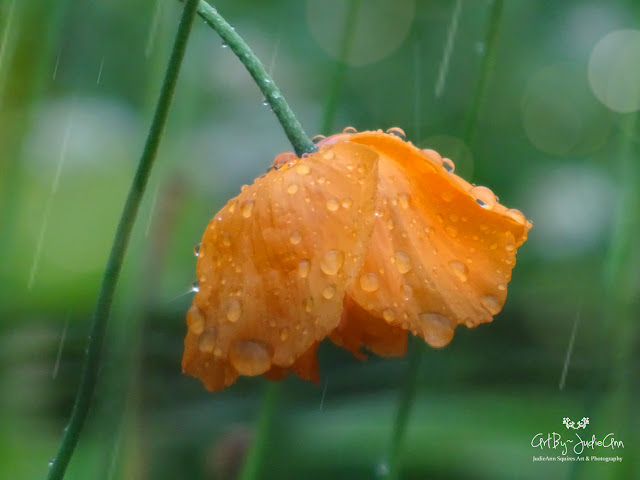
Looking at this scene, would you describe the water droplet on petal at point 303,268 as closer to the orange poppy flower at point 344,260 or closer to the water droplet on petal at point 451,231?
the orange poppy flower at point 344,260

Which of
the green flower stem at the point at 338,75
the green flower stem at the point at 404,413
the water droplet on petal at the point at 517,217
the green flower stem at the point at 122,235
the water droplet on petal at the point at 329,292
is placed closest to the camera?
the green flower stem at the point at 122,235

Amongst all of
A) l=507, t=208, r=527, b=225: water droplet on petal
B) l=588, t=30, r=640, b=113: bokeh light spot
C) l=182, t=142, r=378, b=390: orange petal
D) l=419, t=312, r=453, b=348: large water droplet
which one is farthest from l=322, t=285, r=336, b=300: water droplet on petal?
l=588, t=30, r=640, b=113: bokeh light spot

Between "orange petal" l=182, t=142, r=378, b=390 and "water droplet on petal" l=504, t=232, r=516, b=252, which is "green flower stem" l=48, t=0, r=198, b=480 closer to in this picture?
"orange petal" l=182, t=142, r=378, b=390

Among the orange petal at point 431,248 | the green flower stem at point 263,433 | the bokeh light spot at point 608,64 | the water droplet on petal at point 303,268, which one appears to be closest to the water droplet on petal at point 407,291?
the orange petal at point 431,248

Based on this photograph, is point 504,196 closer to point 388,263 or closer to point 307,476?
point 307,476

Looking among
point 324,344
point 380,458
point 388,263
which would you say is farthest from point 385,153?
point 324,344

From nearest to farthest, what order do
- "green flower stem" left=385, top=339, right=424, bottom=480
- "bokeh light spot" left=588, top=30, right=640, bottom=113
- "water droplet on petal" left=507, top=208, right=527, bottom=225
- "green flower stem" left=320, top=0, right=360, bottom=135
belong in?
"water droplet on petal" left=507, top=208, right=527, bottom=225 → "green flower stem" left=385, top=339, right=424, bottom=480 → "green flower stem" left=320, top=0, right=360, bottom=135 → "bokeh light spot" left=588, top=30, right=640, bottom=113
